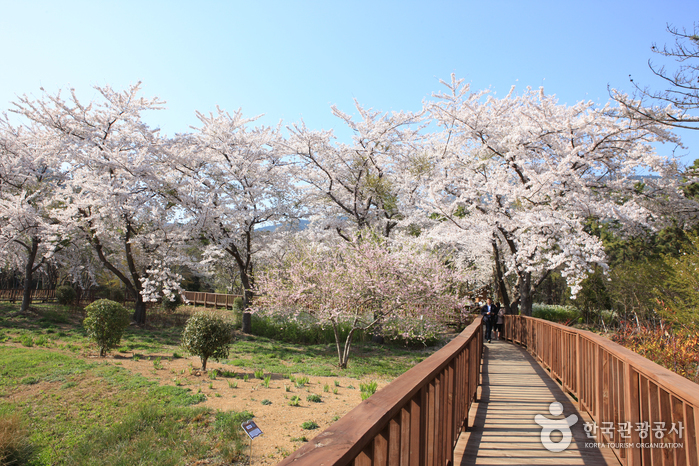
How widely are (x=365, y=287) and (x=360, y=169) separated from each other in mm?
8025

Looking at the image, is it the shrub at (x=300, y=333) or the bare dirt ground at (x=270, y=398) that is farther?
the shrub at (x=300, y=333)

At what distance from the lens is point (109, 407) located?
7.08 meters

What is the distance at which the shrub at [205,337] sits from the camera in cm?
964

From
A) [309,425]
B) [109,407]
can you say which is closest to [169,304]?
[109,407]

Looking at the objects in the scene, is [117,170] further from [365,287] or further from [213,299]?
[213,299]

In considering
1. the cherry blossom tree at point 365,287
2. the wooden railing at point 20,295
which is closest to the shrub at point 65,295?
the wooden railing at point 20,295

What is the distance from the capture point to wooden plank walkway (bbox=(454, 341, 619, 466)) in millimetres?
3623

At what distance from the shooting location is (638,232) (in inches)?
612

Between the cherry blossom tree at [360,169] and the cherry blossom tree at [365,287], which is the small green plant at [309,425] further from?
the cherry blossom tree at [360,169]

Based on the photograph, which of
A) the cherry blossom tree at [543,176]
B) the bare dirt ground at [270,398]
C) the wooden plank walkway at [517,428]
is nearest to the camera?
the wooden plank walkway at [517,428]

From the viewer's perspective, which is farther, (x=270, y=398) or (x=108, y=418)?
(x=270, y=398)

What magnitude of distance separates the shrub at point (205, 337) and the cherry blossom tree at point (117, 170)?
6.85 metres

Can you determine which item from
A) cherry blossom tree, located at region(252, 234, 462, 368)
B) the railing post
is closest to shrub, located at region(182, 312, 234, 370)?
cherry blossom tree, located at region(252, 234, 462, 368)

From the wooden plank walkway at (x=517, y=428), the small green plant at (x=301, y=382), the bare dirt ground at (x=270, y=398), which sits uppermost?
the wooden plank walkway at (x=517, y=428)
